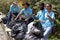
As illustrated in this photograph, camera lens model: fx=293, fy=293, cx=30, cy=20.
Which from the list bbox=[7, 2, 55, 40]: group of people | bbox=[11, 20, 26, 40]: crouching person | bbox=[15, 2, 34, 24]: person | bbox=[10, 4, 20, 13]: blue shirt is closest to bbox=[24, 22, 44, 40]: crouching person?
bbox=[7, 2, 55, 40]: group of people

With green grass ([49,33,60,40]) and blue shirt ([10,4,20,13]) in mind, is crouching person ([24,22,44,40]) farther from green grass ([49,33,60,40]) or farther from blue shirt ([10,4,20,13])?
blue shirt ([10,4,20,13])

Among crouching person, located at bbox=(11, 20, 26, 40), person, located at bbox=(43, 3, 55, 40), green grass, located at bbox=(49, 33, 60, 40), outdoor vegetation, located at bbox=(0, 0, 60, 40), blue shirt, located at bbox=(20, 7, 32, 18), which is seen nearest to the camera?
person, located at bbox=(43, 3, 55, 40)

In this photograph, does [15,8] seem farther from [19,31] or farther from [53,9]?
[19,31]

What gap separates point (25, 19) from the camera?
9984 millimetres

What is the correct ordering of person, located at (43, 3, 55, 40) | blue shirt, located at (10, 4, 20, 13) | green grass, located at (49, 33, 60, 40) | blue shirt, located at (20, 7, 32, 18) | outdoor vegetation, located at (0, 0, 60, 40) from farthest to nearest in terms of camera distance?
blue shirt, located at (10, 4, 20, 13), outdoor vegetation, located at (0, 0, 60, 40), blue shirt, located at (20, 7, 32, 18), green grass, located at (49, 33, 60, 40), person, located at (43, 3, 55, 40)

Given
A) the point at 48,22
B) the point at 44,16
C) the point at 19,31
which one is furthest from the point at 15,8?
the point at 48,22

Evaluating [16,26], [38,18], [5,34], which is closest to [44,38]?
[38,18]

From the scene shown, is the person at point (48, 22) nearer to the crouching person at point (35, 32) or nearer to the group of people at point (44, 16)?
the group of people at point (44, 16)

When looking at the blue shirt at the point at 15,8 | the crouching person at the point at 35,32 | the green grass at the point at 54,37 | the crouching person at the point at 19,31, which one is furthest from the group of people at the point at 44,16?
the blue shirt at the point at 15,8

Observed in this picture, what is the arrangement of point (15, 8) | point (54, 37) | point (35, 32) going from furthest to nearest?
point (15, 8) → point (54, 37) → point (35, 32)

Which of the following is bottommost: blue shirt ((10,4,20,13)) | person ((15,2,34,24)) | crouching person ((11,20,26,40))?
crouching person ((11,20,26,40))

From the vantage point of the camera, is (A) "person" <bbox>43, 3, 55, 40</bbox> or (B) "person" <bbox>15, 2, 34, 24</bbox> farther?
(B) "person" <bbox>15, 2, 34, 24</bbox>

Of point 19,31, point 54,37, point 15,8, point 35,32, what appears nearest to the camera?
point 35,32

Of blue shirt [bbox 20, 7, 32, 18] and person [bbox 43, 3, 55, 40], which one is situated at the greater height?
blue shirt [bbox 20, 7, 32, 18]
